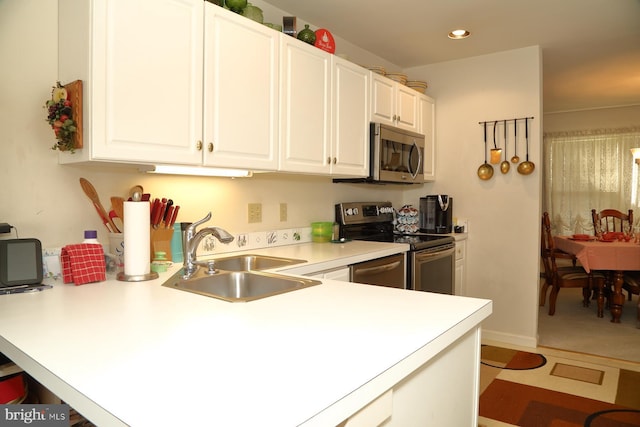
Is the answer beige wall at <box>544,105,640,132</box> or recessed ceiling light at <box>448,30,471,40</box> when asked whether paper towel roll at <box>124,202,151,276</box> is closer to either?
recessed ceiling light at <box>448,30,471,40</box>

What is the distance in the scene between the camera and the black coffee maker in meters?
3.63

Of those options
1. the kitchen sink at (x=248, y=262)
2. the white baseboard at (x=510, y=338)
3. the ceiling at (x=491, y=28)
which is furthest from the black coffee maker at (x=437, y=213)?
the kitchen sink at (x=248, y=262)

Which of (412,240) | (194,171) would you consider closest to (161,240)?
(194,171)

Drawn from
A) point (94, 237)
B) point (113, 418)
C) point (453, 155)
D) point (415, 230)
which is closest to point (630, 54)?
point (453, 155)

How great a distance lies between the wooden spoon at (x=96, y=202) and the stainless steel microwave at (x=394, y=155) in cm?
169

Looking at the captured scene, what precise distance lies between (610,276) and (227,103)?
13.3 feet

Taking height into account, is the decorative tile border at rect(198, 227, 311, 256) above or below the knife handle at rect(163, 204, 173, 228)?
below

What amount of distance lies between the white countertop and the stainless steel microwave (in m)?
1.60

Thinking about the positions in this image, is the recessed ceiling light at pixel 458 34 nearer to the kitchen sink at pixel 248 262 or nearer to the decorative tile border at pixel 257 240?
the decorative tile border at pixel 257 240

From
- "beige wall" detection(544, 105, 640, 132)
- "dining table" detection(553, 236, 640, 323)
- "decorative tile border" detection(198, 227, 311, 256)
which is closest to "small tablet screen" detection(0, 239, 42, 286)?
"decorative tile border" detection(198, 227, 311, 256)

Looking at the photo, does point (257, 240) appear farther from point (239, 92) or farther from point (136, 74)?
point (136, 74)

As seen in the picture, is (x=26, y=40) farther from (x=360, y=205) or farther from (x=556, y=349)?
(x=556, y=349)

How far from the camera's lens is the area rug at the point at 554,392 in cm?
230

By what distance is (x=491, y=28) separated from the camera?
3035 mm
